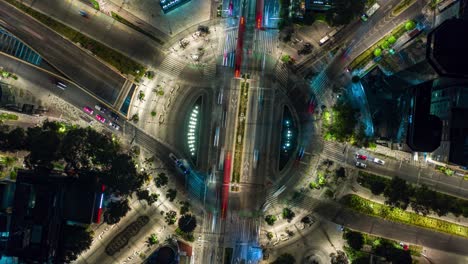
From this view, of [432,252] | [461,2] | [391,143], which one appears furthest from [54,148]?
[461,2]

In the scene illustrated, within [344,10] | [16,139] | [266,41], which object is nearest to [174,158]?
[16,139]

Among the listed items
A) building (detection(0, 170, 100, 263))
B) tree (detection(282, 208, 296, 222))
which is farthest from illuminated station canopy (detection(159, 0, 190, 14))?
tree (detection(282, 208, 296, 222))

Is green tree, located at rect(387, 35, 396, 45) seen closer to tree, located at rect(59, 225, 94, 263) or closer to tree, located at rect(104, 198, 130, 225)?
tree, located at rect(104, 198, 130, 225)

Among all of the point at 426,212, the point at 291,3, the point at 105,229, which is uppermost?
the point at 291,3

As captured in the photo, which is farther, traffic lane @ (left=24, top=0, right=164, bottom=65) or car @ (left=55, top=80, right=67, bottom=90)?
traffic lane @ (left=24, top=0, right=164, bottom=65)

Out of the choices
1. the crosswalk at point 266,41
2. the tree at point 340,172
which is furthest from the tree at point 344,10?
the tree at point 340,172

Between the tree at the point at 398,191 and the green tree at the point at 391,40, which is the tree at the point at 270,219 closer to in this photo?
the tree at the point at 398,191

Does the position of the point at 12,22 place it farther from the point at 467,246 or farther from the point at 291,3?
the point at 467,246
